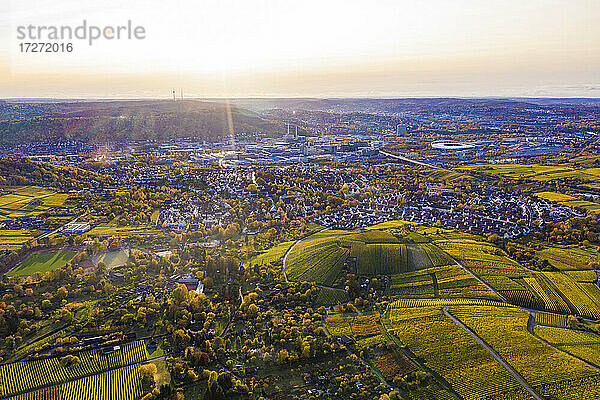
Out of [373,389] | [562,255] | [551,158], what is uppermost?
[551,158]

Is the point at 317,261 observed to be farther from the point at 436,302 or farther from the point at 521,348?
the point at 521,348

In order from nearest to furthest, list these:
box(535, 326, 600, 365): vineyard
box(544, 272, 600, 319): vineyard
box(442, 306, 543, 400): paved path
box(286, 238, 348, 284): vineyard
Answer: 1. box(442, 306, 543, 400): paved path
2. box(535, 326, 600, 365): vineyard
3. box(544, 272, 600, 319): vineyard
4. box(286, 238, 348, 284): vineyard

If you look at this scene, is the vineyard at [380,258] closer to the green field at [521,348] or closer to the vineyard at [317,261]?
the vineyard at [317,261]

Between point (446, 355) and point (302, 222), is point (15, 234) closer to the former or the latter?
point (302, 222)

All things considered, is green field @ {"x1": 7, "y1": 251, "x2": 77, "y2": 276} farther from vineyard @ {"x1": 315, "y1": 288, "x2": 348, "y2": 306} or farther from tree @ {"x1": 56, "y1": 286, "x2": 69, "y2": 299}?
vineyard @ {"x1": 315, "y1": 288, "x2": 348, "y2": 306}

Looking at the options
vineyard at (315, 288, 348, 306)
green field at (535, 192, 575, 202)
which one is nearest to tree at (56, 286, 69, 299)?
vineyard at (315, 288, 348, 306)

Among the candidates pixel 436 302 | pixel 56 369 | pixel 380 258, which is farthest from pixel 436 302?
pixel 56 369

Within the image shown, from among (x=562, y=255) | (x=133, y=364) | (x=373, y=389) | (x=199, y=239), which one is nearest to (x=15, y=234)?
(x=199, y=239)
